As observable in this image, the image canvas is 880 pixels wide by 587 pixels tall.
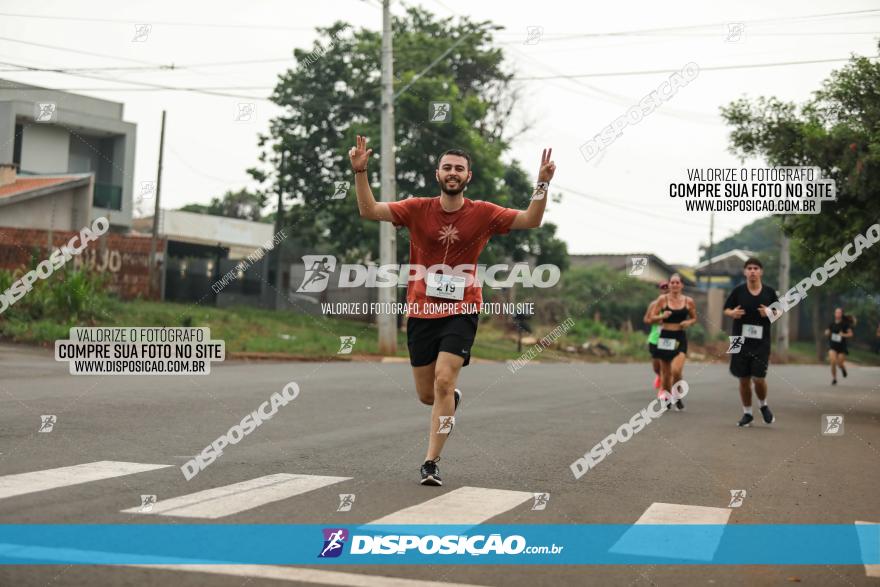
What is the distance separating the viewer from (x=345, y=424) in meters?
11.1

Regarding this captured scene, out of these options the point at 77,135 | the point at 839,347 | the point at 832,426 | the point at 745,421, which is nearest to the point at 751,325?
the point at 745,421

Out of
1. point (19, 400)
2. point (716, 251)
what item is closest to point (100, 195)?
point (19, 400)

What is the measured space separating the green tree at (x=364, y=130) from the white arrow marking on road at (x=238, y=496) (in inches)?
1025

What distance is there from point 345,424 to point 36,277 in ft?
49.0

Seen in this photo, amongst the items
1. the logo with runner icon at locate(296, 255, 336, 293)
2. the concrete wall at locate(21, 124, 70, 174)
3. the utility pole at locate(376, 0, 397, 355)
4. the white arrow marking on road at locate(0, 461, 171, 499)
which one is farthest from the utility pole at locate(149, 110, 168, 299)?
the white arrow marking on road at locate(0, 461, 171, 499)

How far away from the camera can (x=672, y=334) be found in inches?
616

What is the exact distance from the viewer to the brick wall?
1005 inches

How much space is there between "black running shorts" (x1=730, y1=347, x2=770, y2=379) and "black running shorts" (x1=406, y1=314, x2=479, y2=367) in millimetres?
6383

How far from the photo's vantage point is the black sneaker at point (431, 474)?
7.12 metres

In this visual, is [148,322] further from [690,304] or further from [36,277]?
[690,304]

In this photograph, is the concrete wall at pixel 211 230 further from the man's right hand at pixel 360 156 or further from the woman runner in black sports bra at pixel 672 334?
the man's right hand at pixel 360 156

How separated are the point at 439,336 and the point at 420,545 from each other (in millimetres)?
2426

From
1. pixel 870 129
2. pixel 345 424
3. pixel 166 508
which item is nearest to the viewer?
pixel 166 508

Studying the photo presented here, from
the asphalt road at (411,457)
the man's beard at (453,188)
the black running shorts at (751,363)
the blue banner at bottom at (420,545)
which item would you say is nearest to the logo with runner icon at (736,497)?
the asphalt road at (411,457)
